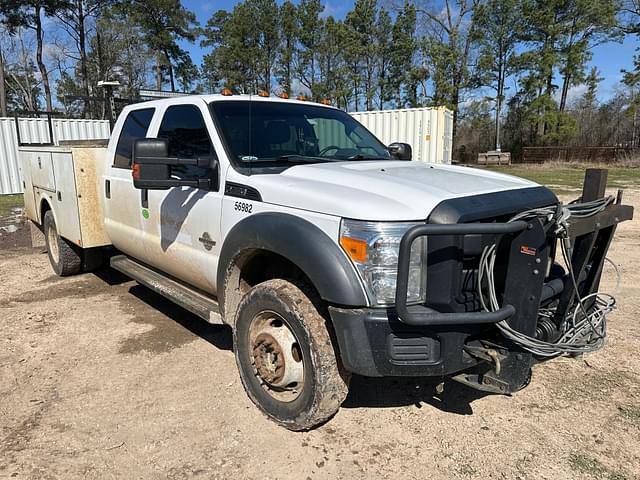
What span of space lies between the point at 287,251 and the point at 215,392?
135 cm

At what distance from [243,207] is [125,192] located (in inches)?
78.3

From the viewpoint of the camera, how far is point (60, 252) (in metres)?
6.21

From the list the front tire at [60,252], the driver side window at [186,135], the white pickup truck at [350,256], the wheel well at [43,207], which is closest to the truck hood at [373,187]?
the white pickup truck at [350,256]

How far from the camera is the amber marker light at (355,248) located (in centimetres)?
253

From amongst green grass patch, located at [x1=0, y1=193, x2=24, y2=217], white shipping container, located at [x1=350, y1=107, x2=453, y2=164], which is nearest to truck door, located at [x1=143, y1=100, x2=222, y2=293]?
green grass patch, located at [x1=0, y1=193, x2=24, y2=217]

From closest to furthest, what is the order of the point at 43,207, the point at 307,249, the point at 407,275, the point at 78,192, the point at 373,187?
Result: the point at 407,275 → the point at 307,249 → the point at 373,187 → the point at 78,192 → the point at 43,207

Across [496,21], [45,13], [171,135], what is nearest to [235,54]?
[45,13]

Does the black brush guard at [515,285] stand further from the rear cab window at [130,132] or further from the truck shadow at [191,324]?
the rear cab window at [130,132]

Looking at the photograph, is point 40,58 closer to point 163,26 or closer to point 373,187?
point 163,26

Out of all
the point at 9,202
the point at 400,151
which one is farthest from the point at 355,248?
the point at 9,202

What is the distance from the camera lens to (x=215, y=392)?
11.5ft

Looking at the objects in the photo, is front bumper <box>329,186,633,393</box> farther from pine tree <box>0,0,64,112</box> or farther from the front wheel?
pine tree <box>0,0,64,112</box>

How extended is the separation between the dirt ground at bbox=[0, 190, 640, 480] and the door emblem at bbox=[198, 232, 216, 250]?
983mm

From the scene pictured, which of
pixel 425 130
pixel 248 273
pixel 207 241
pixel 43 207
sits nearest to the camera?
pixel 248 273
